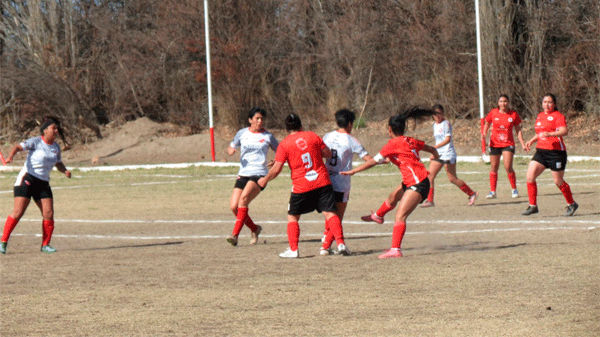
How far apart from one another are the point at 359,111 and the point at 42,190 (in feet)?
81.7

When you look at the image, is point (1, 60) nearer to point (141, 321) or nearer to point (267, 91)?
point (267, 91)

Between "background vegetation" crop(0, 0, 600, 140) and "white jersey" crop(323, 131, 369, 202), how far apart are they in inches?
815

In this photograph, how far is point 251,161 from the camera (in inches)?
482

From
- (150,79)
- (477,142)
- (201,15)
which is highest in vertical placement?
(201,15)

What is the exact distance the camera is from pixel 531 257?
10.0 meters

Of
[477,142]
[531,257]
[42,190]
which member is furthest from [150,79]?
[531,257]

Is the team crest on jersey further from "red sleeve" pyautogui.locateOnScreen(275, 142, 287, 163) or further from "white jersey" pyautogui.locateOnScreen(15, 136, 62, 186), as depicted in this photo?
"white jersey" pyautogui.locateOnScreen(15, 136, 62, 186)

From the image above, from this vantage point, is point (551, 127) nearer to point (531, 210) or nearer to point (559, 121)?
point (559, 121)

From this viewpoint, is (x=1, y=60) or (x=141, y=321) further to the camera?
(x=1, y=60)

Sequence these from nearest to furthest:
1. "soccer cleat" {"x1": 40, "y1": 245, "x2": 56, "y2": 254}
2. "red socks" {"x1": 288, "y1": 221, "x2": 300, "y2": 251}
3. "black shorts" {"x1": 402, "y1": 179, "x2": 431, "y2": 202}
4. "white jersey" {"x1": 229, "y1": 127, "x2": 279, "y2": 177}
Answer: "black shorts" {"x1": 402, "y1": 179, "x2": 431, "y2": 202}, "red socks" {"x1": 288, "y1": 221, "x2": 300, "y2": 251}, "soccer cleat" {"x1": 40, "y1": 245, "x2": 56, "y2": 254}, "white jersey" {"x1": 229, "y1": 127, "x2": 279, "y2": 177}

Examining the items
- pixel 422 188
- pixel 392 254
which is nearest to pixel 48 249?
pixel 392 254

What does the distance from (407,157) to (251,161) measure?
8.42 feet

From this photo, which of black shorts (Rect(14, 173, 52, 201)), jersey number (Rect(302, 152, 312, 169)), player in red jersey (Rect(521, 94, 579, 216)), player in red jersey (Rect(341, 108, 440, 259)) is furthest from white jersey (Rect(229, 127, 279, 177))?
player in red jersey (Rect(521, 94, 579, 216))

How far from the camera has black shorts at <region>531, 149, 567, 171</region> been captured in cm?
1423
